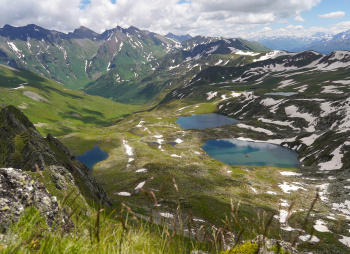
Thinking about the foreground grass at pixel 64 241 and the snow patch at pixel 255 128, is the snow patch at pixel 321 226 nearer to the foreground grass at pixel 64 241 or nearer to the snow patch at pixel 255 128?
the foreground grass at pixel 64 241

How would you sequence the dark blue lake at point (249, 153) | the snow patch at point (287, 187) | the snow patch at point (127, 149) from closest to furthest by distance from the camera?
the snow patch at point (287, 187) → the dark blue lake at point (249, 153) → the snow patch at point (127, 149)

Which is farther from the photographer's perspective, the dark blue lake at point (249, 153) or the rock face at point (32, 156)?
the dark blue lake at point (249, 153)

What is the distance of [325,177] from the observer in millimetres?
68438

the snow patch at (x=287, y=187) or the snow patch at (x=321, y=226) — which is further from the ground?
the snow patch at (x=321, y=226)

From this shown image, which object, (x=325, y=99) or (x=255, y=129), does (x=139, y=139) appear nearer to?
(x=255, y=129)

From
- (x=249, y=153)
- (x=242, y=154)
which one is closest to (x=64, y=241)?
(x=242, y=154)

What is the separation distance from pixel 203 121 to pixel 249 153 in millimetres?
79494

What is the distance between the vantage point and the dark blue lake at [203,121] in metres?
167

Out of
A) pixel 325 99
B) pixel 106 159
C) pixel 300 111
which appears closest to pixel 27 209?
pixel 106 159

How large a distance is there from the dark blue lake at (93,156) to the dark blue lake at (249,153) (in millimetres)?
52481

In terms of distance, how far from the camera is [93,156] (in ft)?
350

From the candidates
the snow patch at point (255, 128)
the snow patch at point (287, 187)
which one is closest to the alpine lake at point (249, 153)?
the snow patch at point (255, 128)

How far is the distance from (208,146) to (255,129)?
134 feet

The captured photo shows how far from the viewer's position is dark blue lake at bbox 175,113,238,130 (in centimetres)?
16688
